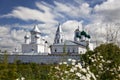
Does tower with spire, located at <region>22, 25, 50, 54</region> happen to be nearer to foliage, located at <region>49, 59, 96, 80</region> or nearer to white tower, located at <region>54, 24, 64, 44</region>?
white tower, located at <region>54, 24, 64, 44</region>

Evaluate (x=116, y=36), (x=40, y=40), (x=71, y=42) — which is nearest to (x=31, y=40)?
(x=40, y=40)

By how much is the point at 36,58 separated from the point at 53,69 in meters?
84.9

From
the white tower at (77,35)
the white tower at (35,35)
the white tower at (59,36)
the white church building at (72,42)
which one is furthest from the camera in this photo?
the white tower at (77,35)

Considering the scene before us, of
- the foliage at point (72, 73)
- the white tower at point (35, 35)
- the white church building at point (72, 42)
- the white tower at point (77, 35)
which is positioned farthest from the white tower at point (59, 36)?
the foliage at point (72, 73)

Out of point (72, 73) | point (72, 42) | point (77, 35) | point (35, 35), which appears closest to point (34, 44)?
point (35, 35)

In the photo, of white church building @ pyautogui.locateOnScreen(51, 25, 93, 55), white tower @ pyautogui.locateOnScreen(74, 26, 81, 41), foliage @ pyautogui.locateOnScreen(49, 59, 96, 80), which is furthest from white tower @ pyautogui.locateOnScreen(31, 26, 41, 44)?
foliage @ pyautogui.locateOnScreen(49, 59, 96, 80)

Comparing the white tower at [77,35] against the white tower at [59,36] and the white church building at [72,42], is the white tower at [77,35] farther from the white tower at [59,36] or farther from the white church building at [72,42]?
the white tower at [59,36]

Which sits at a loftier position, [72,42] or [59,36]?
[59,36]

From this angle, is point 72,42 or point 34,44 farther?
point 34,44

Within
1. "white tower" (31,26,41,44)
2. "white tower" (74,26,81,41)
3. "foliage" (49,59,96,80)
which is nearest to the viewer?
"foliage" (49,59,96,80)

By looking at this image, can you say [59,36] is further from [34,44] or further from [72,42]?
[34,44]

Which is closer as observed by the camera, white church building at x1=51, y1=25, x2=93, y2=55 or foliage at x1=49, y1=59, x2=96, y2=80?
foliage at x1=49, y1=59, x2=96, y2=80

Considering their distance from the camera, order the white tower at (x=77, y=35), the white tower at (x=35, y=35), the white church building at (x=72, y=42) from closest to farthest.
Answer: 1. the white church building at (x=72, y=42)
2. the white tower at (x=35, y=35)
3. the white tower at (x=77, y=35)

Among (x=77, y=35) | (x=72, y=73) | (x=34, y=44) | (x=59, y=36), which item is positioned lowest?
(x=72, y=73)
